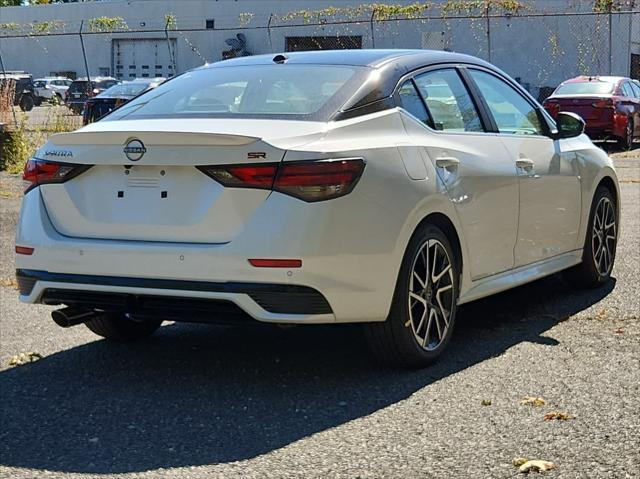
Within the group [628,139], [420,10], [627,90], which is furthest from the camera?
[420,10]

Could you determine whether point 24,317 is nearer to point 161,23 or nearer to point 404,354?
point 404,354

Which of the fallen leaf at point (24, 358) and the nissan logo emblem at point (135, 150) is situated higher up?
the nissan logo emblem at point (135, 150)

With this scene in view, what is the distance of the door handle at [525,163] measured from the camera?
6.36 meters

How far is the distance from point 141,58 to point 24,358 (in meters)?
40.8

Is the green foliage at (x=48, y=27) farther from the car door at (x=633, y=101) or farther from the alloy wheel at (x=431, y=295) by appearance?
the alloy wheel at (x=431, y=295)

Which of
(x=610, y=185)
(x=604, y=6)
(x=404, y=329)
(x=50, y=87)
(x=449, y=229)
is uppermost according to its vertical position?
(x=604, y=6)

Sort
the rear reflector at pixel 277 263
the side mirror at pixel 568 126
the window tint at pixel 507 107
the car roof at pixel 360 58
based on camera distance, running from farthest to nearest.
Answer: the side mirror at pixel 568 126, the window tint at pixel 507 107, the car roof at pixel 360 58, the rear reflector at pixel 277 263

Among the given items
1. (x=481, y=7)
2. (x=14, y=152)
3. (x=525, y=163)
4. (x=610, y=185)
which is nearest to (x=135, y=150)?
(x=525, y=163)

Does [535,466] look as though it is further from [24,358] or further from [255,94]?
[24,358]

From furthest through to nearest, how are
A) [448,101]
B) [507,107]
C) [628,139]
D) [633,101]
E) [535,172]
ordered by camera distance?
[633,101] → [628,139] → [507,107] → [535,172] → [448,101]

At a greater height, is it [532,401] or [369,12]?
[369,12]

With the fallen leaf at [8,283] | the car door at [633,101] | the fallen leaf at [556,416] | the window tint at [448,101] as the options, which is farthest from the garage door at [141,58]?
the fallen leaf at [556,416]

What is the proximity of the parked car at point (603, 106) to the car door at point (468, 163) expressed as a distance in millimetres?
15724

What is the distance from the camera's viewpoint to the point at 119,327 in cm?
612
